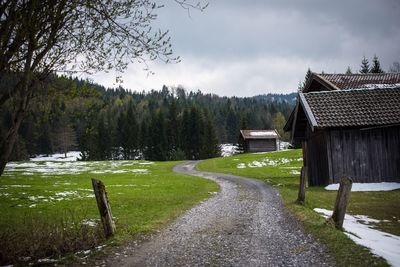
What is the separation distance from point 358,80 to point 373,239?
26227 mm

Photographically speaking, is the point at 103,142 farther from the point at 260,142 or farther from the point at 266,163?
the point at 266,163

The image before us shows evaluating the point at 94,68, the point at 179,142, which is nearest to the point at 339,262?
the point at 94,68

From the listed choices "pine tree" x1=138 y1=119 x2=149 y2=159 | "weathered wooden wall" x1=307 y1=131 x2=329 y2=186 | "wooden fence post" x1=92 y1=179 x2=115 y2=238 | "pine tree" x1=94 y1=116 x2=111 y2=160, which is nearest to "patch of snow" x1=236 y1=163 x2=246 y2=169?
"weathered wooden wall" x1=307 y1=131 x2=329 y2=186

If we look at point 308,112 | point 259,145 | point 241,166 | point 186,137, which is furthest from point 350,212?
point 186,137

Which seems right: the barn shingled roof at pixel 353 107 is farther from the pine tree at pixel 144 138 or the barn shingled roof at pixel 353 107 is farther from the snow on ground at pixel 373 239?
the pine tree at pixel 144 138

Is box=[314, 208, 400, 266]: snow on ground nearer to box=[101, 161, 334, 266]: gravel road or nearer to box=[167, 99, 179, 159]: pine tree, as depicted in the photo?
box=[101, 161, 334, 266]: gravel road

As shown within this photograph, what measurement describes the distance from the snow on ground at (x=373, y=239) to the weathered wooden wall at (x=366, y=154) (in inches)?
431

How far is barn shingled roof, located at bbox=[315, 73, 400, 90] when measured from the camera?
3104 cm

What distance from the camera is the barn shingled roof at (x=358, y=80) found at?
31.0 meters

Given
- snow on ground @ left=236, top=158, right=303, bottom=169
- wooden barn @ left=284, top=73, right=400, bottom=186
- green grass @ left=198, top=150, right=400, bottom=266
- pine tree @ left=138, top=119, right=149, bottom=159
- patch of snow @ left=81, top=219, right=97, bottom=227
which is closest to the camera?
green grass @ left=198, top=150, right=400, bottom=266

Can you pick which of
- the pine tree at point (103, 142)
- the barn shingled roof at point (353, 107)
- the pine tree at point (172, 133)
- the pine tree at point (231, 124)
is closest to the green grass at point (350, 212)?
the barn shingled roof at point (353, 107)

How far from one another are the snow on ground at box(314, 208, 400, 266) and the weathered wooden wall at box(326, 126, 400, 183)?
10.9 meters

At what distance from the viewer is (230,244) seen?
9.06 metres

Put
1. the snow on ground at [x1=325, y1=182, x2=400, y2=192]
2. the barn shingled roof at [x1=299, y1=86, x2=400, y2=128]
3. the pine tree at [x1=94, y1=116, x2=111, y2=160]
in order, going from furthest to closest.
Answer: the pine tree at [x1=94, y1=116, x2=111, y2=160], the barn shingled roof at [x1=299, y1=86, x2=400, y2=128], the snow on ground at [x1=325, y1=182, x2=400, y2=192]
